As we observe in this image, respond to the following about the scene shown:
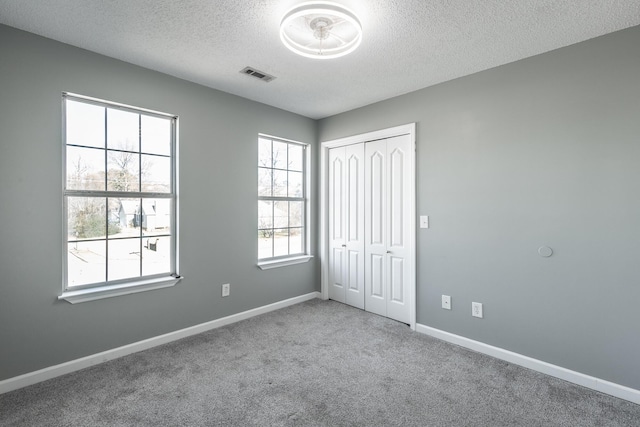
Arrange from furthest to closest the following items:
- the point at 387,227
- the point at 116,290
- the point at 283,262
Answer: the point at 283,262, the point at 387,227, the point at 116,290

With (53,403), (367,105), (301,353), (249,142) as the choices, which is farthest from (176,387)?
(367,105)

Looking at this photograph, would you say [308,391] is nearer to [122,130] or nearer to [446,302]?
[446,302]

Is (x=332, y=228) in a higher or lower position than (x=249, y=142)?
lower

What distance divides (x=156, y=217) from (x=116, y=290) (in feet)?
2.31

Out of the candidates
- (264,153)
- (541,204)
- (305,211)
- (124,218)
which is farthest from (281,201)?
(541,204)

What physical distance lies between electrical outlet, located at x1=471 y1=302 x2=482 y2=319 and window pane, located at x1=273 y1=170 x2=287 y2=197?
247cm

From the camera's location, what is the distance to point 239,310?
Answer: 346 cm

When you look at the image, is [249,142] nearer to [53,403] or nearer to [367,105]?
[367,105]

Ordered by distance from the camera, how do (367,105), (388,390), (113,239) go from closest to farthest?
(388,390), (113,239), (367,105)

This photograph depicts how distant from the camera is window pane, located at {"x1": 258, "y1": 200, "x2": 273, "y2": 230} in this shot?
3742 mm

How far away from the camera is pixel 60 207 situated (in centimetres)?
234

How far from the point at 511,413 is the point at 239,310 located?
260cm

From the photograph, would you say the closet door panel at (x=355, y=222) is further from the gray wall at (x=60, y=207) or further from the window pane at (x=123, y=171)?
the window pane at (x=123, y=171)

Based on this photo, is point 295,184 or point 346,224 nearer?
point 346,224
